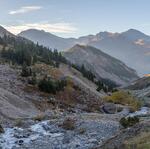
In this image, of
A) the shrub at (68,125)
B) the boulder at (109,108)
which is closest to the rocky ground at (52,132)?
the shrub at (68,125)

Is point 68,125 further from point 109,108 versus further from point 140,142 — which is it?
point 109,108

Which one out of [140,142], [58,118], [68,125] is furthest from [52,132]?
[140,142]

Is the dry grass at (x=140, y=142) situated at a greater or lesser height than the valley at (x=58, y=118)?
greater

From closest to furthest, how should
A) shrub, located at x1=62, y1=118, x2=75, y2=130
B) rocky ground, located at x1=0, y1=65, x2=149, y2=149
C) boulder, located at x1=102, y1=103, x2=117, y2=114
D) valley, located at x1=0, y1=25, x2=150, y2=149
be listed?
valley, located at x1=0, y1=25, x2=150, y2=149 → rocky ground, located at x1=0, y1=65, x2=149, y2=149 → shrub, located at x1=62, y1=118, x2=75, y2=130 → boulder, located at x1=102, y1=103, x2=117, y2=114

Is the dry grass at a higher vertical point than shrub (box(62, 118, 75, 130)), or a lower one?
higher

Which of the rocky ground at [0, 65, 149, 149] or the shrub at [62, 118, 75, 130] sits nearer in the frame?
the rocky ground at [0, 65, 149, 149]

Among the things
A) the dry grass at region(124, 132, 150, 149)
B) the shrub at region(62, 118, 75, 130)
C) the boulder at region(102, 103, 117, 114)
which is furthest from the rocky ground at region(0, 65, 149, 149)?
the boulder at region(102, 103, 117, 114)

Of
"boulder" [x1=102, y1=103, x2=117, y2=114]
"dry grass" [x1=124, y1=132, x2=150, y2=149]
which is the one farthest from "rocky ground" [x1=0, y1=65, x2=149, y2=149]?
"boulder" [x1=102, y1=103, x2=117, y2=114]

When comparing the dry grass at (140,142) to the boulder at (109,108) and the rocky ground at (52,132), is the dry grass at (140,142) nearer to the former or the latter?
the rocky ground at (52,132)

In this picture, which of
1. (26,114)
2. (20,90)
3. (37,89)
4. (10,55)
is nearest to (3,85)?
(20,90)

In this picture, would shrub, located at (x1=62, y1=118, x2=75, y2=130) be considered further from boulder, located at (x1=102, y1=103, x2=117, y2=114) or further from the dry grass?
boulder, located at (x1=102, y1=103, x2=117, y2=114)

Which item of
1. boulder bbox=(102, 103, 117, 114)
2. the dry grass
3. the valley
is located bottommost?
boulder bbox=(102, 103, 117, 114)

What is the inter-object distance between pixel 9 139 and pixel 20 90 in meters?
34.2

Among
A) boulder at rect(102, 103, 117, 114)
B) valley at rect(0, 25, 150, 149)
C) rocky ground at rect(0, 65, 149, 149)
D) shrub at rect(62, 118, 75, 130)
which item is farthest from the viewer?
boulder at rect(102, 103, 117, 114)
